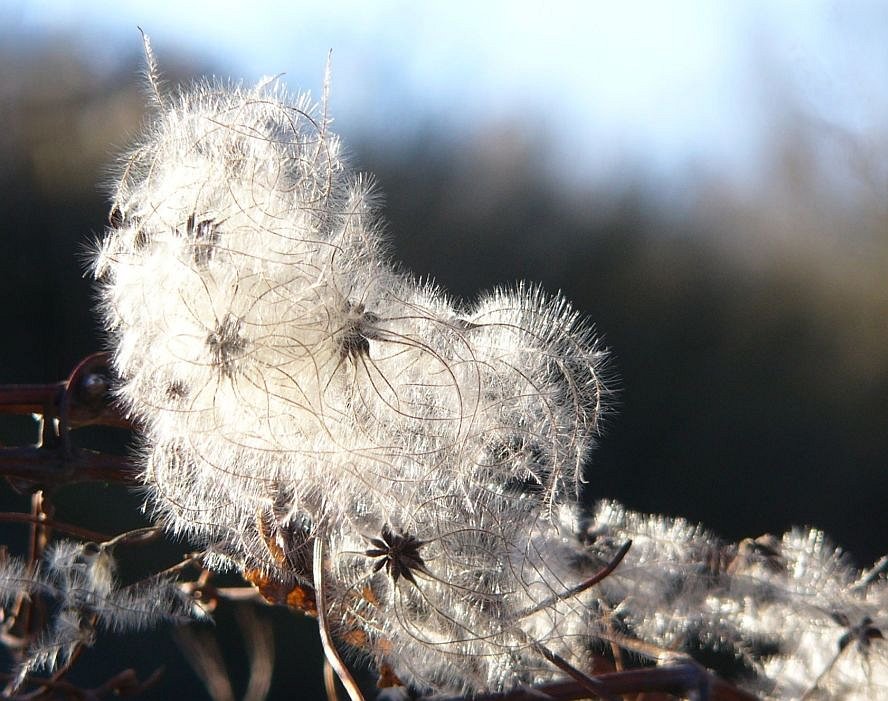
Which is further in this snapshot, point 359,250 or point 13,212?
point 13,212

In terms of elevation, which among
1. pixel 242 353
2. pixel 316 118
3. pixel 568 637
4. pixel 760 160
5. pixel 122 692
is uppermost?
pixel 760 160

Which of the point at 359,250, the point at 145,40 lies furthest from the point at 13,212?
the point at 359,250

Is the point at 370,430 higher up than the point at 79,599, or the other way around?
the point at 370,430

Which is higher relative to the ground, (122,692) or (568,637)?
(568,637)

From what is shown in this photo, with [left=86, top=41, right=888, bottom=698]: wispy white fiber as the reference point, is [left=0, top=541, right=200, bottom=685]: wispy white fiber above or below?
below

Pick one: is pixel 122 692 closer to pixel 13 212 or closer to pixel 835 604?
pixel 835 604

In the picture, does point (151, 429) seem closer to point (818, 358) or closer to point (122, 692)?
point (122, 692)

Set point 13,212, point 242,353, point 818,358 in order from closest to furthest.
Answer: point 242,353, point 13,212, point 818,358

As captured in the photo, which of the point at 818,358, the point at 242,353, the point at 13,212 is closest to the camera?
the point at 242,353

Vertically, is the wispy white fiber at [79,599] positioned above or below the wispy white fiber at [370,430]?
below

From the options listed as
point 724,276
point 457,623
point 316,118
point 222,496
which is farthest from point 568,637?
point 724,276
